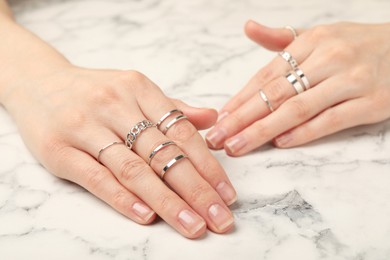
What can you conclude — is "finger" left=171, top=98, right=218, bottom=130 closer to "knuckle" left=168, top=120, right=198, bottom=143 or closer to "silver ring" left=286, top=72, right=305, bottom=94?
"knuckle" left=168, top=120, right=198, bottom=143

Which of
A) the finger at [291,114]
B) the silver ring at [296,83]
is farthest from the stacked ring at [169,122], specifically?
the silver ring at [296,83]

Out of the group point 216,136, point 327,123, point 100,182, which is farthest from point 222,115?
point 100,182

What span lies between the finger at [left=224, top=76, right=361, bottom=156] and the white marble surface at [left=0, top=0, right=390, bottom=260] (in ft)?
0.07

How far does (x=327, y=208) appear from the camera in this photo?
31.9 inches

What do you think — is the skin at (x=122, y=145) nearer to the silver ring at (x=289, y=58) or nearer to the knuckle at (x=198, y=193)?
the knuckle at (x=198, y=193)

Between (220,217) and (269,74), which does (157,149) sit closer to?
(220,217)

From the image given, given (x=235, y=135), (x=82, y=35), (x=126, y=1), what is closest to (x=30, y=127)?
(x=235, y=135)

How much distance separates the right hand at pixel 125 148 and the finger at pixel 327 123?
13 centimetres

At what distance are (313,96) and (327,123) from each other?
5cm

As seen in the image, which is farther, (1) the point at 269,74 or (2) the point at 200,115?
(1) the point at 269,74

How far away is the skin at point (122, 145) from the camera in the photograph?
0.79 metres

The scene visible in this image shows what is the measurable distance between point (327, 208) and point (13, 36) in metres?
0.65

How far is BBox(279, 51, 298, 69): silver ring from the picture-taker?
1014mm

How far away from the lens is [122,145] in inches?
32.9
